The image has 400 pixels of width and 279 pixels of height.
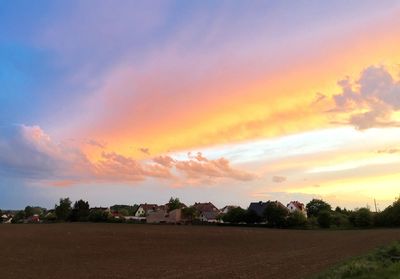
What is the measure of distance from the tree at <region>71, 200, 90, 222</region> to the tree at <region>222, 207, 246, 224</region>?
4419 cm

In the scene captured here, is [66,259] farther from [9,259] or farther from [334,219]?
[334,219]

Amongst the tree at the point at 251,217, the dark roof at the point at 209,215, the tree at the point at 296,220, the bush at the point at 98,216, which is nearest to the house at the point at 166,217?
the dark roof at the point at 209,215

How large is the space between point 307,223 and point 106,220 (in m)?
56.4

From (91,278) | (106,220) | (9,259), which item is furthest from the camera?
(106,220)

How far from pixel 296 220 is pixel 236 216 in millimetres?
18719

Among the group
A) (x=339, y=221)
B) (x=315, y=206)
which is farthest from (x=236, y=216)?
(x=315, y=206)

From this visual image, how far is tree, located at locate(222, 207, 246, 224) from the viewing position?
13215cm

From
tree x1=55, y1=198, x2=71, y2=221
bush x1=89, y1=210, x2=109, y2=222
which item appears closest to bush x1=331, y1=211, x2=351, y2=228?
bush x1=89, y1=210, x2=109, y2=222

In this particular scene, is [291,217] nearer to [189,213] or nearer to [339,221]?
[339,221]

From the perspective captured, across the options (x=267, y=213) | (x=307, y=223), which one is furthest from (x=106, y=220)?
(x=307, y=223)

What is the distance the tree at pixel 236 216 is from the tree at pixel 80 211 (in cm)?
4419

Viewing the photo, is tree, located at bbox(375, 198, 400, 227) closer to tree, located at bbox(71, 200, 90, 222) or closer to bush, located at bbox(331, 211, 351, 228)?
bush, located at bbox(331, 211, 351, 228)

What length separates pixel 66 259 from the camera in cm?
3516

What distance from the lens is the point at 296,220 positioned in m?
122
